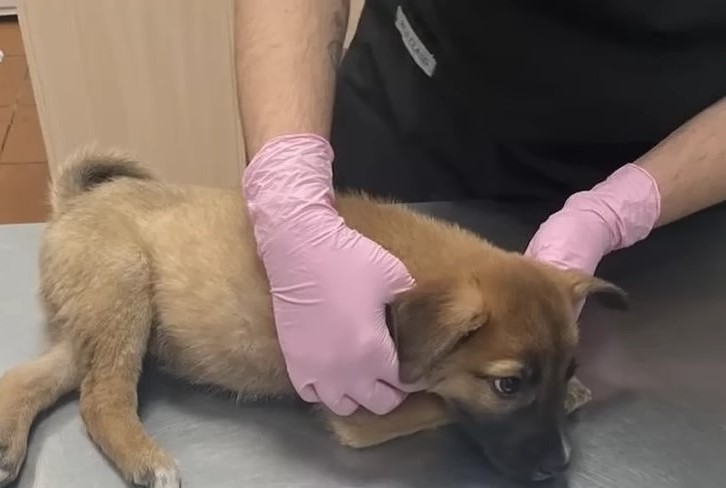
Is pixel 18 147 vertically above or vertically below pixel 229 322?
below

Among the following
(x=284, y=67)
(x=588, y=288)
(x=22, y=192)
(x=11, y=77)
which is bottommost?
(x=22, y=192)

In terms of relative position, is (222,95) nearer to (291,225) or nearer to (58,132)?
(58,132)

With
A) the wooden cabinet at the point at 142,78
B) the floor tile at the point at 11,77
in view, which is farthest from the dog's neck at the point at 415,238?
the floor tile at the point at 11,77

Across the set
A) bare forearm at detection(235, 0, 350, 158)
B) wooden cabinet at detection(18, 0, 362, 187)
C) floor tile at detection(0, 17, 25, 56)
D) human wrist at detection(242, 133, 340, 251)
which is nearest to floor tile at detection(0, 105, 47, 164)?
floor tile at detection(0, 17, 25, 56)

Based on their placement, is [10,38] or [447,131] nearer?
[447,131]

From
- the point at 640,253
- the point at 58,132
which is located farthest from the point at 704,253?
the point at 58,132

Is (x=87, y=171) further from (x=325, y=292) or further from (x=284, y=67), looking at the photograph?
(x=325, y=292)

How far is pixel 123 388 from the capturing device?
106 centimetres

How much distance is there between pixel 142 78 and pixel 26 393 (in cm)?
146

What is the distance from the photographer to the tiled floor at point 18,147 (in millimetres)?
2789

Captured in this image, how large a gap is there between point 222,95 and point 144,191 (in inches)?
48.7

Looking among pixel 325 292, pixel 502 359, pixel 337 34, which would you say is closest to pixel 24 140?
pixel 337 34

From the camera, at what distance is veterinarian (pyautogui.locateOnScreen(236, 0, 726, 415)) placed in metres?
1.03

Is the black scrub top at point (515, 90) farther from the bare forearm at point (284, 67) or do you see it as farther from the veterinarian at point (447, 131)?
the bare forearm at point (284, 67)
